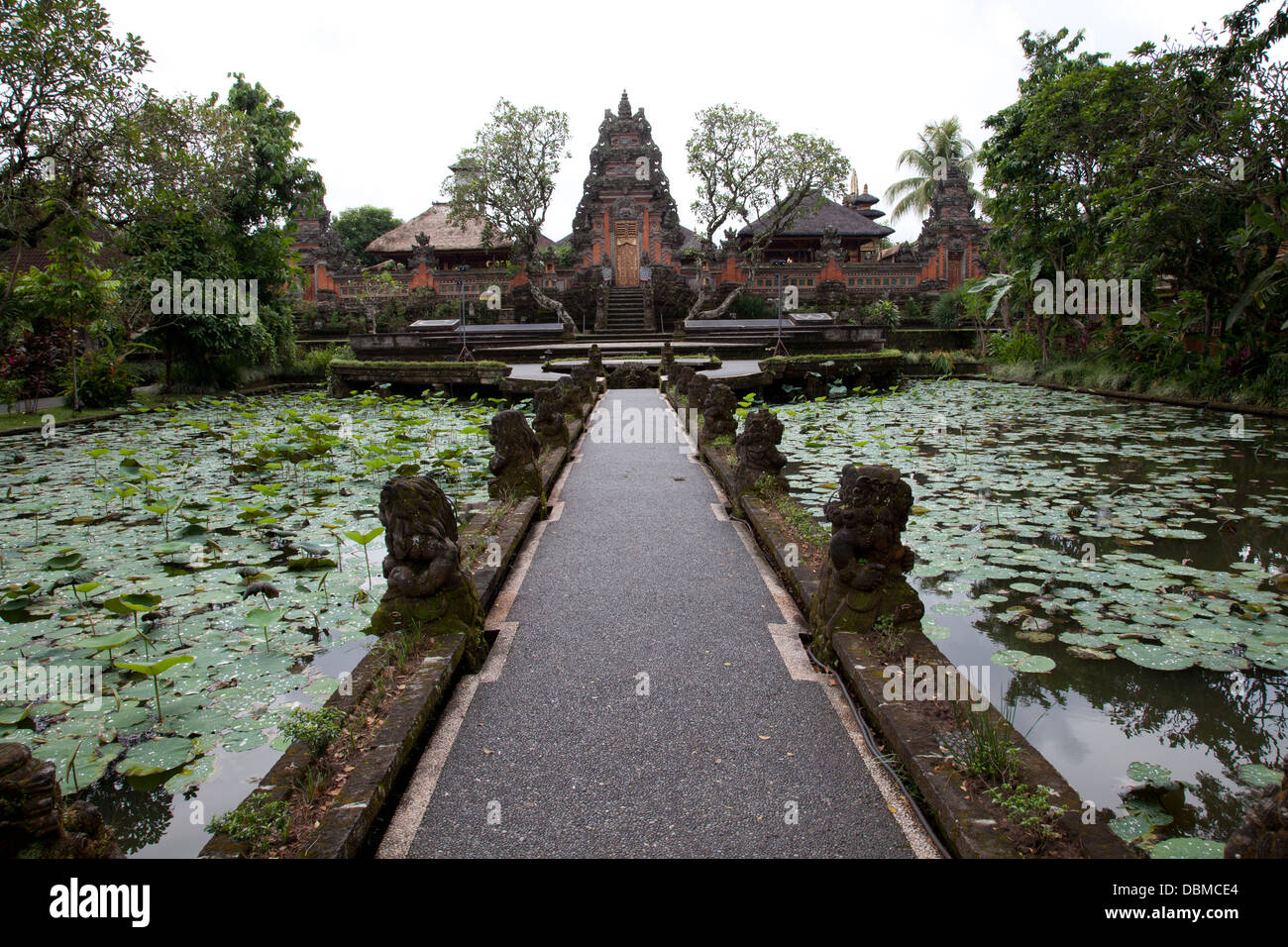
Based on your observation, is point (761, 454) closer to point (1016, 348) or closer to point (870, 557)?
point (870, 557)

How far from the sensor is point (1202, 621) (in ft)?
11.5

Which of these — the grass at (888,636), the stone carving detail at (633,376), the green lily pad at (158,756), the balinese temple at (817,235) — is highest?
the balinese temple at (817,235)

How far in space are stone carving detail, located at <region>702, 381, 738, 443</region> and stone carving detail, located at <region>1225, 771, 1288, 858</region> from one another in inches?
256

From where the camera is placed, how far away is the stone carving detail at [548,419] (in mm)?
7918

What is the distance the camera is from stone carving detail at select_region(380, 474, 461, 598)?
10.6 ft

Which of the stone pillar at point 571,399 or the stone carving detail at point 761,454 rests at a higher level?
the stone pillar at point 571,399

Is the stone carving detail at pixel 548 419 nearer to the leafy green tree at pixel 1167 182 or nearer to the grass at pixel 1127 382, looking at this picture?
the leafy green tree at pixel 1167 182

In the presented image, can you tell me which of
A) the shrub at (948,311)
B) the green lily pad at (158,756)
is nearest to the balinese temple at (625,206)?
the shrub at (948,311)

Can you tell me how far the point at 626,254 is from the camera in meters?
26.9

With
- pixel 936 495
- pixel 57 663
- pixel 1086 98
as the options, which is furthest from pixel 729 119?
pixel 57 663

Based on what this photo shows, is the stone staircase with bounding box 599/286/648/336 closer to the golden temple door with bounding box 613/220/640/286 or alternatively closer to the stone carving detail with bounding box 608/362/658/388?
the golden temple door with bounding box 613/220/640/286

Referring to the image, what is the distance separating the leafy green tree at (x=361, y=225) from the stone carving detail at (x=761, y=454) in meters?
41.1

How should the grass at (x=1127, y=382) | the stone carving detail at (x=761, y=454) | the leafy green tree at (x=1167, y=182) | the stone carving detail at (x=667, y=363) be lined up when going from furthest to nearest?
the stone carving detail at (x=667, y=363) < the grass at (x=1127, y=382) < the leafy green tree at (x=1167, y=182) < the stone carving detail at (x=761, y=454)
